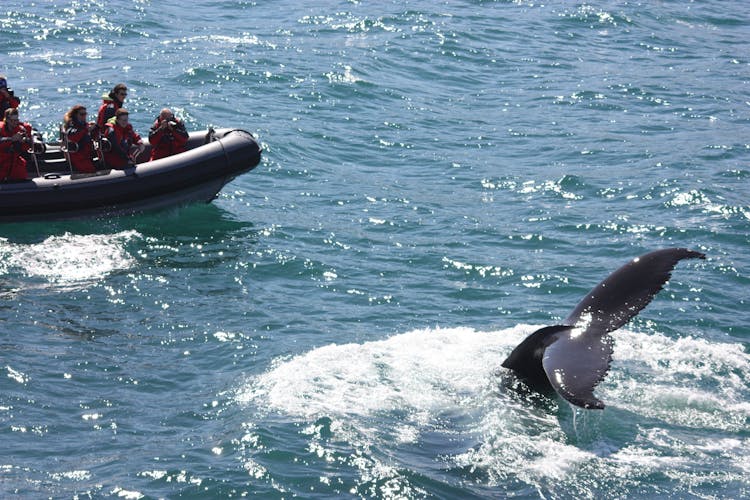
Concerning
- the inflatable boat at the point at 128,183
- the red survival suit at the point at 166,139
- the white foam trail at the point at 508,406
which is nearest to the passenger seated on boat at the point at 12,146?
the inflatable boat at the point at 128,183

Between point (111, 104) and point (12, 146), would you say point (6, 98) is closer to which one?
point (111, 104)

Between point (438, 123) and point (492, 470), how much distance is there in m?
15.7

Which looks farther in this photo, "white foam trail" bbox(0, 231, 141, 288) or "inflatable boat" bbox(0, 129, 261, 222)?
"inflatable boat" bbox(0, 129, 261, 222)

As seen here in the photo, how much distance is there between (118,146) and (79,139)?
2.18 ft

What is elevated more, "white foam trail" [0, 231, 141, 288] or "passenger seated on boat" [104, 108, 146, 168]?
"passenger seated on boat" [104, 108, 146, 168]

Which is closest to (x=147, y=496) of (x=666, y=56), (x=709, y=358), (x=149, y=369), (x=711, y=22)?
(x=149, y=369)

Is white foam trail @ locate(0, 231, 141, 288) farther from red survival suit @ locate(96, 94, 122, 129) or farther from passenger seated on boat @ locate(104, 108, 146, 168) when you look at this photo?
red survival suit @ locate(96, 94, 122, 129)

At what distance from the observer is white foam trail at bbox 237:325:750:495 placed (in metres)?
10.6

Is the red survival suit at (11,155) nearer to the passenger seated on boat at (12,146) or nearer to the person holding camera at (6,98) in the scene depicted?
the passenger seated on boat at (12,146)

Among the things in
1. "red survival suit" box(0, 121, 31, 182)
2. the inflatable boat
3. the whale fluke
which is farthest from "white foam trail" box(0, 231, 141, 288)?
the whale fluke

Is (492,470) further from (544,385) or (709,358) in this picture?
(709,358)

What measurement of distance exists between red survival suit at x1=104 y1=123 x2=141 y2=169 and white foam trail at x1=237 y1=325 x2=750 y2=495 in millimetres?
6751

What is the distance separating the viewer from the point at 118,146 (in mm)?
18562

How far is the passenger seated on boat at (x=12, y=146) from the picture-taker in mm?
17516
